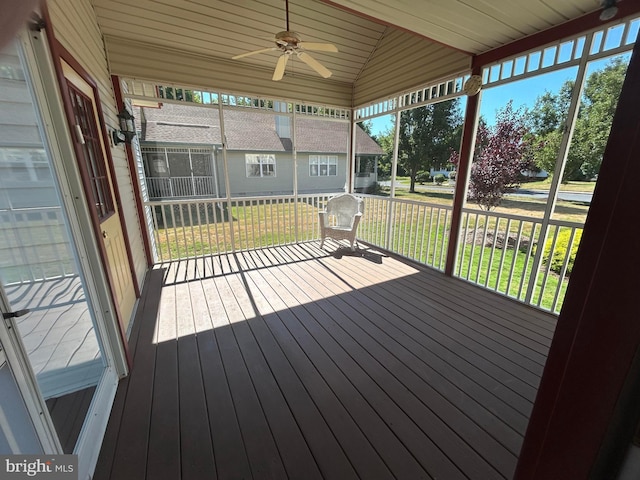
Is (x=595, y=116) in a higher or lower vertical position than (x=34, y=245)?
higher

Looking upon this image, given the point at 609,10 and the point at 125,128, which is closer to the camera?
the point at 609,10

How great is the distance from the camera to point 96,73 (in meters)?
2.64

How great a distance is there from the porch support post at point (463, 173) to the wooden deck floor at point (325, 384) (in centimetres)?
57

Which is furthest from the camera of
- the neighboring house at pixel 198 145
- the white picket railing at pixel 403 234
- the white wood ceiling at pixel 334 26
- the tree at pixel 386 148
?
the tree at pixel 386 148

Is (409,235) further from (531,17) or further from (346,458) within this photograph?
(346,458)

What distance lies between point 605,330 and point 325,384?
5.21ft

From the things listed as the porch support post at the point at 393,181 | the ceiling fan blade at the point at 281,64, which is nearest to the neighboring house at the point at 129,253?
the porch support post at the point at 393,181

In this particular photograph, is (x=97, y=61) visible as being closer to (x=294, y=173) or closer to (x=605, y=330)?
(x=294, y=173)

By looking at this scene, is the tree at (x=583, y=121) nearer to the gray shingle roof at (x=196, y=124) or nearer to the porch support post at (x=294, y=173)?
the gray shingle roof at (x=196, y=124)

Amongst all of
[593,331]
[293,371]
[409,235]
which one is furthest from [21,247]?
[409,235]

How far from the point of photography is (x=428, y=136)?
233 inches

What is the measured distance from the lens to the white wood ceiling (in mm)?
2154

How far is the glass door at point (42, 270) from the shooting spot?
104 cm

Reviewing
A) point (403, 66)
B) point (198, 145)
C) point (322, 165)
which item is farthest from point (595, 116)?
point (322, 165)
